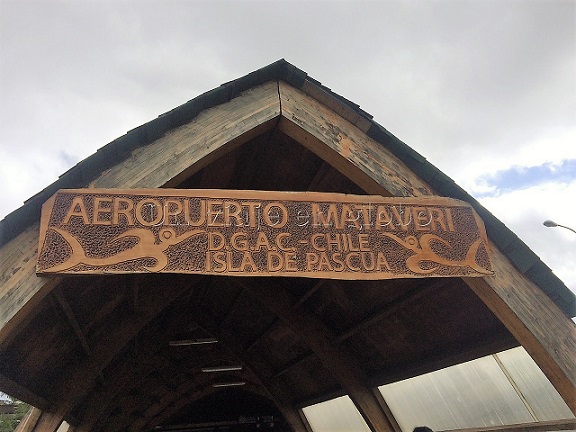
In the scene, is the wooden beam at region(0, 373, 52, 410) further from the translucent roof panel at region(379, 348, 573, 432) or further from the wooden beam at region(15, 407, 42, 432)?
the translucent roof panel at region(379, 348, 573, 432)

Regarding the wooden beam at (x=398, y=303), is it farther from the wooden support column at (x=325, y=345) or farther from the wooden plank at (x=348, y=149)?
the wooden plank at (x=348, y=149)

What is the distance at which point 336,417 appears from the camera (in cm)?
872

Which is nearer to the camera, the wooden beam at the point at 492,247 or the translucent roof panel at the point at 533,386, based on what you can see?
the wooden beam at the point at 492,247

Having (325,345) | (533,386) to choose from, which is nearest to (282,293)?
(325,345)

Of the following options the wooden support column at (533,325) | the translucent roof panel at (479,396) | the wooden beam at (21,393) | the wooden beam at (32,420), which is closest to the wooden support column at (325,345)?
the translucent roof panel at (479,396)

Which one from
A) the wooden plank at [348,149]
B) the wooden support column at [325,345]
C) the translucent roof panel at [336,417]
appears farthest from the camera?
the translucent roof panel at [336,417]

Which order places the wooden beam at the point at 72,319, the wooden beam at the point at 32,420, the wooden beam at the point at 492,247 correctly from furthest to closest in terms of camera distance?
the wooden beam at the point at 32,420 → the wooden beam at the point at 72,319 → the wooden beam at the point at 492,247

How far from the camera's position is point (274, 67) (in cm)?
426

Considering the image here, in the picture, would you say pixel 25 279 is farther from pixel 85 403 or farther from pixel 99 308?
pixel 85 403

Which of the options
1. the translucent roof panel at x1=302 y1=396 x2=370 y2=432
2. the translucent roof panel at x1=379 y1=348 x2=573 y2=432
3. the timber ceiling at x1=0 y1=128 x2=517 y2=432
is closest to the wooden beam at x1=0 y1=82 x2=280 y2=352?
the timber ceiling at x1=0 y1=128 x2=517 y2=432

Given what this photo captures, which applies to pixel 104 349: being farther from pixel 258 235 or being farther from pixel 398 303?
pixel 258 235

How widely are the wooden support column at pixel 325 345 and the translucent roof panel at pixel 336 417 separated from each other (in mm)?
1442

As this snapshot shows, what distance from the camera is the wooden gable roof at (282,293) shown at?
139 inches

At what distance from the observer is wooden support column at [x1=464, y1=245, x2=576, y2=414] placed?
3535 mm
